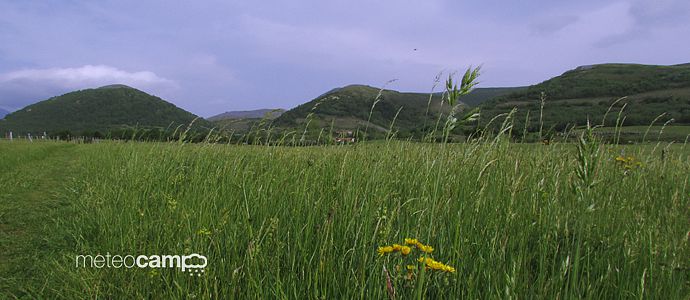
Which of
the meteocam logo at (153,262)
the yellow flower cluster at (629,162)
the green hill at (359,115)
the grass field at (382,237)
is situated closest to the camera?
the grass field at (382,237)

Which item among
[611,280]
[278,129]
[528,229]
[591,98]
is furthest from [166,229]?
[591,98]

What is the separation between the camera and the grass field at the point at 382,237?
1.77 metres

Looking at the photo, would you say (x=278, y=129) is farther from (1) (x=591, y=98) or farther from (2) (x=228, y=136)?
(1) (x=591, y=98)

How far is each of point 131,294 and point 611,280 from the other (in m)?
2.72

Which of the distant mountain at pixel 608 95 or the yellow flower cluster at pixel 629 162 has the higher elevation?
the distant mountain at pixel 608 95

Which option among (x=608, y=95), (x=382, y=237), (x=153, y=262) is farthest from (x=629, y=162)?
(x=608, y=95)

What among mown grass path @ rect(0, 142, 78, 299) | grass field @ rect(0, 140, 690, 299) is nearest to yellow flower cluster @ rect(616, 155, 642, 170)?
grass field @ rect(0, 140, 690, 299)

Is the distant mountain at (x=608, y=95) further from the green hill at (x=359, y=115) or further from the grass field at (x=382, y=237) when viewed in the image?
the grass field at (x=382, y=237)

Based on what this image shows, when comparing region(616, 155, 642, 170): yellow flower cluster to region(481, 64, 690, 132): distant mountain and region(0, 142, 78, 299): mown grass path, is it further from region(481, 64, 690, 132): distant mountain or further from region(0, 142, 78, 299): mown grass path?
region(481, 64, 690, 132): distant mountain

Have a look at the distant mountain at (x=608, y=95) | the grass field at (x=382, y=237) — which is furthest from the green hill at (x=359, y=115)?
the distant mountain at (x=608, y=95)

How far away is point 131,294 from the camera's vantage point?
2.14 metres

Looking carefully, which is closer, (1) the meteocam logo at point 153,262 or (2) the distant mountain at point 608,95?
(1) the meteocam logo at point 153,262

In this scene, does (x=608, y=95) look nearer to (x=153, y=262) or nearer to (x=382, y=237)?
(x=382, y=237)

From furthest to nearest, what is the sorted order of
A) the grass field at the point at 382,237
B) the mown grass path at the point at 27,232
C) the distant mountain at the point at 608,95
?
the distant mountain at the point at 608,95, the mown grass path at the point at 27,232, the grass field at the point at 382,237
